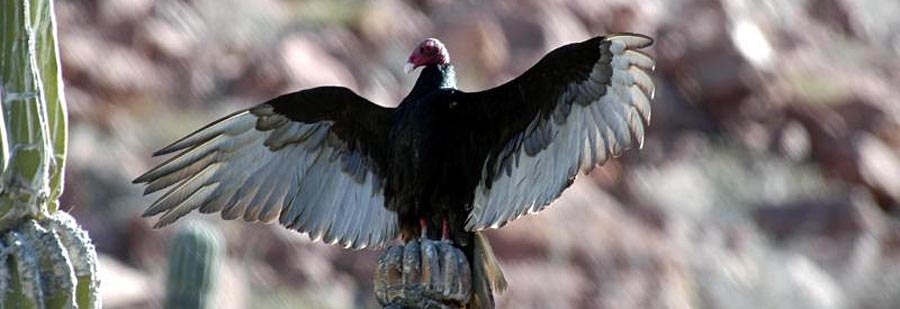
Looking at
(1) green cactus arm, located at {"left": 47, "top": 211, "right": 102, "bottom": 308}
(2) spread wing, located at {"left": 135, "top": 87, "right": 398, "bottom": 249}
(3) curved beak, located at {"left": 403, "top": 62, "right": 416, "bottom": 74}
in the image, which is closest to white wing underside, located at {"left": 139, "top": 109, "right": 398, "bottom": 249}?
(2) spread wing, located at {"left": 135, "top": 87, "right": 398, "bottom": 249}

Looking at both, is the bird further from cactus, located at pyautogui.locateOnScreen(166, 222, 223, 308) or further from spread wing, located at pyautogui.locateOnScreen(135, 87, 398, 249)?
cactus, located at pyautogui.locateOnScreen(166, 222, 223, 308)

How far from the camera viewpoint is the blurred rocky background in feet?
37.3

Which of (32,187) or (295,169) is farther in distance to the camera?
(295,169)

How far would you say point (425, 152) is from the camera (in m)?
5.46

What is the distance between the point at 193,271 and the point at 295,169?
182 centimetres

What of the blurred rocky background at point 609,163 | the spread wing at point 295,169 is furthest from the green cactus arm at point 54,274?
the blurred rocky background at point 609,163

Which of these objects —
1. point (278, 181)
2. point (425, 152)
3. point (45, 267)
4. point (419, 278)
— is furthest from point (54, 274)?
point (278, 181)

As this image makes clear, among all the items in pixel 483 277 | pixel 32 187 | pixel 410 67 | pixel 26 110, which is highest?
pixel 410 67

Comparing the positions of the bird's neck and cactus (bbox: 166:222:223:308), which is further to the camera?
cactus (bbox: 166:222:223:308)

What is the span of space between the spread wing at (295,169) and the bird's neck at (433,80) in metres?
0.14

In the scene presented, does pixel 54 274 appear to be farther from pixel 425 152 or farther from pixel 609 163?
pixel 609 163

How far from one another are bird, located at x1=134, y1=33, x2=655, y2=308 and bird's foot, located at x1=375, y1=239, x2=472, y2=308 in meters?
0.78

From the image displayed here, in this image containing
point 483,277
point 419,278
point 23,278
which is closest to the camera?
point 23,278

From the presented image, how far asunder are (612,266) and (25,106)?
8291mm
